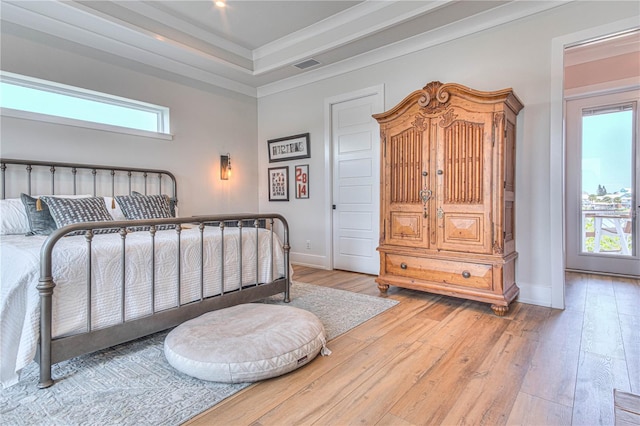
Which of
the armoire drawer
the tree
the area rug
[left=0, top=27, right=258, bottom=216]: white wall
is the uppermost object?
[left=0, top=27, right=258, bottom=216]: white wall

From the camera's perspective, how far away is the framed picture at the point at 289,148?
4.76 meters

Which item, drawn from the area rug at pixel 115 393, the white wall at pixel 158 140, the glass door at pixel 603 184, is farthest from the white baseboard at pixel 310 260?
the glass door at pixel 603 184

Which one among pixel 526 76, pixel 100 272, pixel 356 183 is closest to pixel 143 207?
pixel 100 272

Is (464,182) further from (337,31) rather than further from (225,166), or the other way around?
(225,166)

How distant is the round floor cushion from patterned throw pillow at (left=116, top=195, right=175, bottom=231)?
4.83 ft

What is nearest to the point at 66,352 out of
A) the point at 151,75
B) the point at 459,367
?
the point at 459,367

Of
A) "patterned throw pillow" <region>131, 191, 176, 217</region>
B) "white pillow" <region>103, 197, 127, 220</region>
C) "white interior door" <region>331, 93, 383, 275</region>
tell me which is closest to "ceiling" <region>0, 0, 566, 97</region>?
"white interior door" <region>331, 93, 383, 275</region>

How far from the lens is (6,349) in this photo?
1601 mm

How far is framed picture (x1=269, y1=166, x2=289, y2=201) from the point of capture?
5.04 m

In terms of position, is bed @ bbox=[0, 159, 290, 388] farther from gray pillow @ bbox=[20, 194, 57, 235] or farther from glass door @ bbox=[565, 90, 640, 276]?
glass door @ bbox=[565, 90, 640, 276]

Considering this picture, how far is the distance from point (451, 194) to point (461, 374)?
1629 millimetres

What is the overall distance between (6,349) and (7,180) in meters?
2.19

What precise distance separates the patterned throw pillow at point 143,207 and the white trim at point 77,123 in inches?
34.7

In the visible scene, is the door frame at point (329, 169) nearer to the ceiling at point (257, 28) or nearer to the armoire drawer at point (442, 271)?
the ceiling at point (257, 28)
